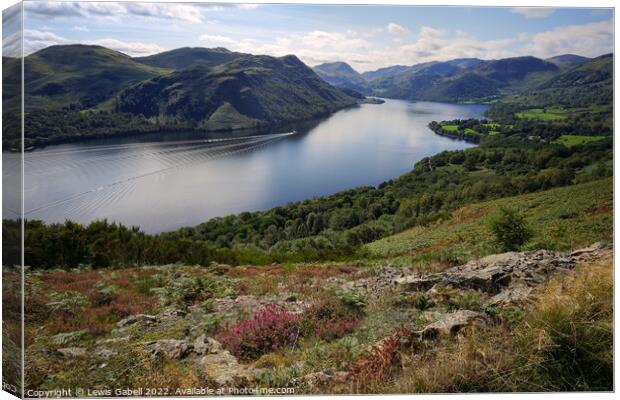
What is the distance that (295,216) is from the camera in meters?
6.43

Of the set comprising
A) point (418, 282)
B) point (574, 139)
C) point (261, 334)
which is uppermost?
point (574, 139)

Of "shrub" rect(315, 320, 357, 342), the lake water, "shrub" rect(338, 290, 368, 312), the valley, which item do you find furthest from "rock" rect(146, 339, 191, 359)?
"shrub" rect(338, 290, 368, 312)

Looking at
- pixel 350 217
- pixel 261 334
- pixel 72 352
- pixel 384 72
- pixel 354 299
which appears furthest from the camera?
pixel 384 72

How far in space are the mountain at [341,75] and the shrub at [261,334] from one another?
3.31m

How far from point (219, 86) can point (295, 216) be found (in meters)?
2.55

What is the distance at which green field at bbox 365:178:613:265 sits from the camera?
16.4 ft

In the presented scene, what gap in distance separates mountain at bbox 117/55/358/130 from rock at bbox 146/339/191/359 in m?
3.61

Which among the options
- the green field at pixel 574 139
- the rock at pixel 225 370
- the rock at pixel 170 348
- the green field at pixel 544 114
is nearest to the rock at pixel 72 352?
the rock at pixel 170 348

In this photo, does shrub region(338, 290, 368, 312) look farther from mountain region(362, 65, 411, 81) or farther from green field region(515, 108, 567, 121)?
green field region(515, 108, 567, 121)

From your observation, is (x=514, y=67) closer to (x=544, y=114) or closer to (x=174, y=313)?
(x=544, y=114)

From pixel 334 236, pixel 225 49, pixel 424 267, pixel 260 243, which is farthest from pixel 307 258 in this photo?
pixel 225 49

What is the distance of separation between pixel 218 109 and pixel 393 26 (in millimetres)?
3125

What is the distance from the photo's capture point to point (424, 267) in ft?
17.1

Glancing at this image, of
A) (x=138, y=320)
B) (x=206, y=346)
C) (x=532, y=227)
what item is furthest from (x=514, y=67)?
(x=138, y=320)
